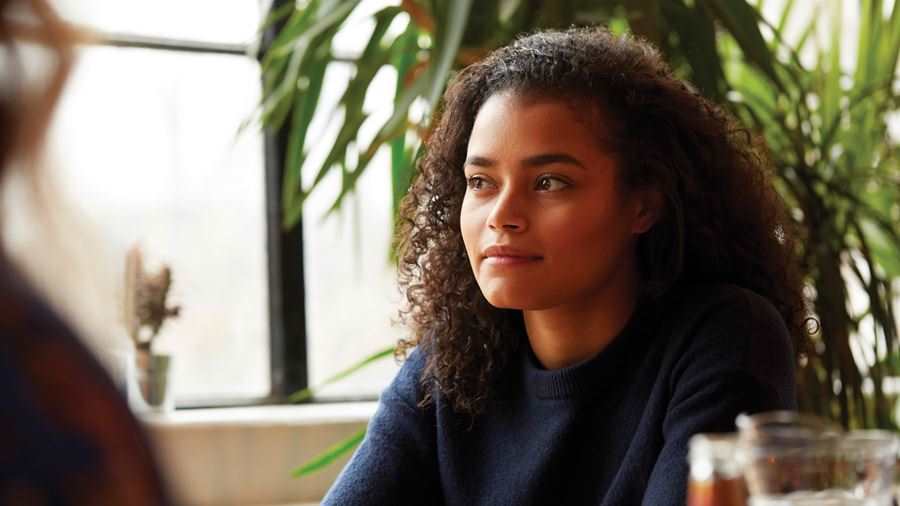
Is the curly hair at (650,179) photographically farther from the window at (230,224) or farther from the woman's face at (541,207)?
the window at (230,224)

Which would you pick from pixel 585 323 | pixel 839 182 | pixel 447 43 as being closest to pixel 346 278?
pixel 839 182

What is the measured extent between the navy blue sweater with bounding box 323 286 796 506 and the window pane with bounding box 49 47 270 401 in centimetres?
181

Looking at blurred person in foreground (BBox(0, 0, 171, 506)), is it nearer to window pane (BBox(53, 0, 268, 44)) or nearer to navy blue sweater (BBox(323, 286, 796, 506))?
navy blue sweater (BBox(323, 286, 796, 506))

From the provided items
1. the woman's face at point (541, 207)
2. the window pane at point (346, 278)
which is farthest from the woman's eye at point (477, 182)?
the window pane at point (346, 278)

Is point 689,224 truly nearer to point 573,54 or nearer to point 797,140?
point 573,54

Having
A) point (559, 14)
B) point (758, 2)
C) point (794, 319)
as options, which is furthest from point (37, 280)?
point (758, 2)

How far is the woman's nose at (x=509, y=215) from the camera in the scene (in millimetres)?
1499

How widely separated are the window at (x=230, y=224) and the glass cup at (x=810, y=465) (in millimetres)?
2737

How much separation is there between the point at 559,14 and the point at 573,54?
0.60 meters

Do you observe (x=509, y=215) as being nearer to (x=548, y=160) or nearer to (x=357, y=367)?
(x=548, y=160)

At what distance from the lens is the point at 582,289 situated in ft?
5.10

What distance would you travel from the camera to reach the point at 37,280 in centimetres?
47

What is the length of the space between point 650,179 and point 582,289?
17 cm

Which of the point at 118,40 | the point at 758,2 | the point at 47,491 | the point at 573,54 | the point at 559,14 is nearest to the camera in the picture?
the point at 47,491
